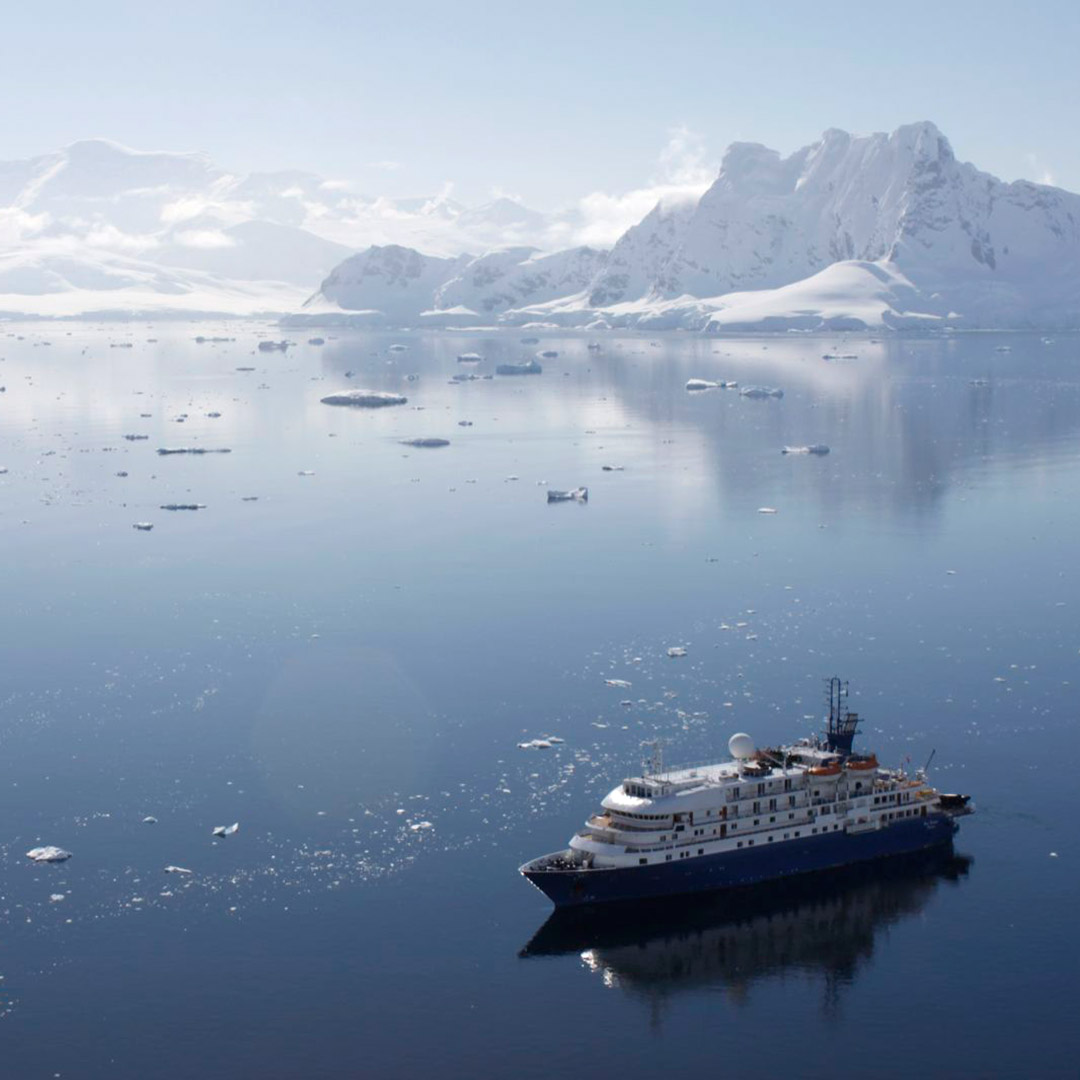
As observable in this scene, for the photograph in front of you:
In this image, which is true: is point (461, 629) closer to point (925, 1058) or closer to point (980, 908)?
point (980, 908)

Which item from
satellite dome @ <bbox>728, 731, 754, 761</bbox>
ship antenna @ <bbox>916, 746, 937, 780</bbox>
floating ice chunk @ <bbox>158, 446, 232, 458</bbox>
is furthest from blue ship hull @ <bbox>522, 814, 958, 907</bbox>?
floating ice chunk @ <bbox>158, 446, 232, 458</bbox>

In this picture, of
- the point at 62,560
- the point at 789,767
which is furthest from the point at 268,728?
the point at 62,560

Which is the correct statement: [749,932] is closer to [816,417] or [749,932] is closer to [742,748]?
[742,748]

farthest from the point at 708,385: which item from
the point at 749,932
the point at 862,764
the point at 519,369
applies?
the point at 749,932

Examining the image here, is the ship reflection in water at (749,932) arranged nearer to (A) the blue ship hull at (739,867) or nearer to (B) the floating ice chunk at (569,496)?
(A) the blue ship hull at (739,867)

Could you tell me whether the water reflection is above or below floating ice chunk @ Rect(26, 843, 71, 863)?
above

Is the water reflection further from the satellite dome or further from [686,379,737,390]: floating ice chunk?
the satellite dome

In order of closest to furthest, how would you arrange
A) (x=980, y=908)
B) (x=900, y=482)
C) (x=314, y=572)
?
(x=980, y=908)
(x=314, y=572)
(x=900, y=482)
